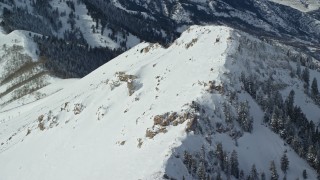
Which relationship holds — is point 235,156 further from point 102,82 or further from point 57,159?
point 102,82

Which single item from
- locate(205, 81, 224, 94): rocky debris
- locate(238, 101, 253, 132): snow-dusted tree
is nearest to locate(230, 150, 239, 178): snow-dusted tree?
locate(238, 101, 253, 132): snow-dusted tree

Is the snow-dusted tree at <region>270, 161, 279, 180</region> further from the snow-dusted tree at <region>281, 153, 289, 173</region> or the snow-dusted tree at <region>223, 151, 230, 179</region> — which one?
the snow-dusted tree at <region>223, 151, 230, 179</region>

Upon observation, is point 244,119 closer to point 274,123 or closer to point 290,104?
point 274,123

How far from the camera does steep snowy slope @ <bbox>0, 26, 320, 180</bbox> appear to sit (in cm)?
8100

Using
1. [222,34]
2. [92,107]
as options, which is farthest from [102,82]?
[222,34]

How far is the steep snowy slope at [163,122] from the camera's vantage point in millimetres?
81000

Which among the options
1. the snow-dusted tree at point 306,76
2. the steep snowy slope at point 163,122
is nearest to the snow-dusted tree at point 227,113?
the steep snowy slope at point 163,122

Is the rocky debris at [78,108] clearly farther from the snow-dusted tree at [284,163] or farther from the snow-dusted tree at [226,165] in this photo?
the snow-dusted tree at [284,163]

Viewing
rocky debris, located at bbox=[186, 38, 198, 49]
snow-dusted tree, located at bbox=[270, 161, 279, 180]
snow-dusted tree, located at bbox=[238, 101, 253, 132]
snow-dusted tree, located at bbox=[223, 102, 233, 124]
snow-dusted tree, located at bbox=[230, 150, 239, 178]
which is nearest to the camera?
snow-dusted tree, located at bbox=[230, 150, 239, 178]

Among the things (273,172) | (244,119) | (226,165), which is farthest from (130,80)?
(273,172)

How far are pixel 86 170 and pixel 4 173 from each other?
94.0 ft

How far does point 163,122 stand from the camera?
85.4m

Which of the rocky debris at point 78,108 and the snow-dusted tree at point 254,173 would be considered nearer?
the snow-dusted tree at point 254,173

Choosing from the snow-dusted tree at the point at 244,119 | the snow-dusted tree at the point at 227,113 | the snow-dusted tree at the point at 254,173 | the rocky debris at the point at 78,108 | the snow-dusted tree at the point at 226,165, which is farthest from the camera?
the rocky debris at the point at 78,108
